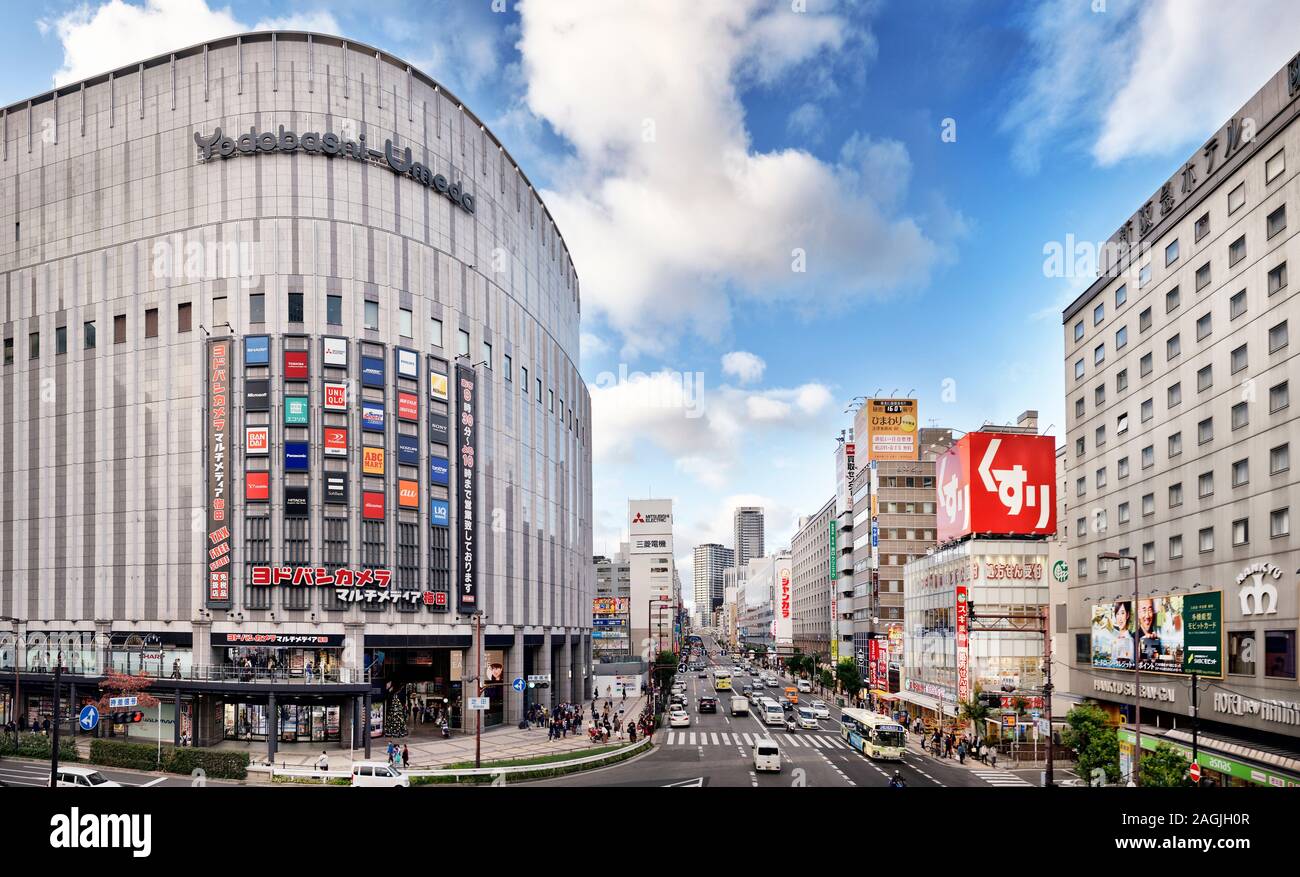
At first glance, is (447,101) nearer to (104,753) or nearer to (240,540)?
(240,540)

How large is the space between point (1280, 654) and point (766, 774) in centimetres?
2469

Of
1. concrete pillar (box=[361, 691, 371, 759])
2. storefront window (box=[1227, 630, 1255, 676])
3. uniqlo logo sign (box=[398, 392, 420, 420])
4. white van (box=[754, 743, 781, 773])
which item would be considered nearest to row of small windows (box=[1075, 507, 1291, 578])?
storefront window (box=[1227, 630, 1255, 676])

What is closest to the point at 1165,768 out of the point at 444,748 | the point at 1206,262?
the point at 1206,262

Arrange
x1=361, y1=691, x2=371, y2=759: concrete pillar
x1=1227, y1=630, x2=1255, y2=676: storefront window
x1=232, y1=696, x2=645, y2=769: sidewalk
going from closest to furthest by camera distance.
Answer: x1=1227, y1=630, x2=1255, y2=676: storefront window < x1=232, y1=696, x2=645, y2=769: sidewalk < x1=361, y1=691, x2=371, y2=759: concrete pillar

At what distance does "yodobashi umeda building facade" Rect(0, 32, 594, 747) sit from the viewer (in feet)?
202

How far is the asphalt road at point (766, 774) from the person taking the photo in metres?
45.2

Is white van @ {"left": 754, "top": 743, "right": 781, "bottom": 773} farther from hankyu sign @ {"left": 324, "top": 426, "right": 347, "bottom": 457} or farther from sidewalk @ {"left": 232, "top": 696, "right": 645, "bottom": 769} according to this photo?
hankyu sign @ {"left": 324, "top": 426, "right": 347, "bottom": 457}

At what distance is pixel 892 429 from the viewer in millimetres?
109000

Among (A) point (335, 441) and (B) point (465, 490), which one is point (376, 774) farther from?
(B) point (465, 490)

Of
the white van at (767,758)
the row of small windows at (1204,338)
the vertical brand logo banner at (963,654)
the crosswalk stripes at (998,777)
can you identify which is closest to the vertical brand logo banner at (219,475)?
the white van at (767,758)

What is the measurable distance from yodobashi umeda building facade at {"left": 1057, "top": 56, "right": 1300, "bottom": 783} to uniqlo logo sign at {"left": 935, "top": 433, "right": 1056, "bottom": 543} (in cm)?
829
